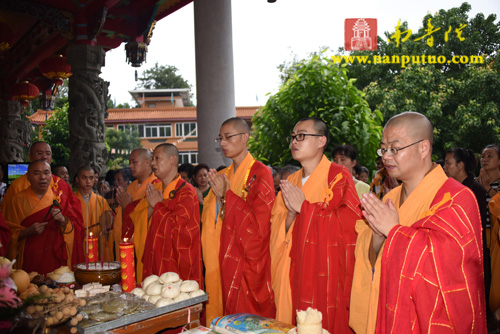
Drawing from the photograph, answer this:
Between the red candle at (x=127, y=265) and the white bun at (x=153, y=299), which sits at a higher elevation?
the red candle at (x=127, y=265)

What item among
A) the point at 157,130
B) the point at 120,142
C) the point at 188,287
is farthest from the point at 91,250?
the point at 157,130

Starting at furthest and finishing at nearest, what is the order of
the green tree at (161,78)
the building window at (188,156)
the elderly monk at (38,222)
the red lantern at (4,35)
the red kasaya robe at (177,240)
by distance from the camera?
the green tree at (161,78) → the building window at (188,156) → the red lantern at (4,35) → the elderly monk at (38,222) → the red kasaya robe at (177,240)

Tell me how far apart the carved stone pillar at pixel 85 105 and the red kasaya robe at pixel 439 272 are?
621cm

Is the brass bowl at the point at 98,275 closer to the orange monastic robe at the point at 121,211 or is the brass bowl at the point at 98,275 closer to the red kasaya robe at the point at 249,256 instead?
the red kasaya robe at the point at 249,256

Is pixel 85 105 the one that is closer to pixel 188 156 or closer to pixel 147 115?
pixel 147 115

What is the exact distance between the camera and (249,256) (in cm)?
338

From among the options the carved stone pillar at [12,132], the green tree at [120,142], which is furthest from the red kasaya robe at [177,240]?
the green tree at [120,142]

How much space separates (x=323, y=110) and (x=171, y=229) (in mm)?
4253

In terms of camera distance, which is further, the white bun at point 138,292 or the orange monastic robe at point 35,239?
the orange monastic robe at point 35,239

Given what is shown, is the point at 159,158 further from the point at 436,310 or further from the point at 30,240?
the point at 436,310

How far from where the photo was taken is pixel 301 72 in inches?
A: 295

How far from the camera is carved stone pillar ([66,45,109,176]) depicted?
279 inches

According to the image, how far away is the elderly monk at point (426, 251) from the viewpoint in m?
1.99

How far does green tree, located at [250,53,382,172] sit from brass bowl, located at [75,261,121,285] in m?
4.86
